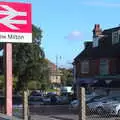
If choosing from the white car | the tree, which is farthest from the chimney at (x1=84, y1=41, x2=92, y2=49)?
the white car

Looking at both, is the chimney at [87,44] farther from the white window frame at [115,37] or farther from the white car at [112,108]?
the white car at [112,108]

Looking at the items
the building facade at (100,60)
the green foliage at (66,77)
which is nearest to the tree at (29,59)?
the building facade at (100,60)

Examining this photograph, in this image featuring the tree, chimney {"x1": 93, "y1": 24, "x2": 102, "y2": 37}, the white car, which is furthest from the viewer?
the tree

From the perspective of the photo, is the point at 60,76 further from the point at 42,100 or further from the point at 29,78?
the point at 42,100

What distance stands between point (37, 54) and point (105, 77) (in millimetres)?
17318

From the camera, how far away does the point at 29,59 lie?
77.6m

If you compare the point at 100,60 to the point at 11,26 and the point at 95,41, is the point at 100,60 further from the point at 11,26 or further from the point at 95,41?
the point at 11,26

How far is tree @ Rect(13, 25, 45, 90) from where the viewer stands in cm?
7600

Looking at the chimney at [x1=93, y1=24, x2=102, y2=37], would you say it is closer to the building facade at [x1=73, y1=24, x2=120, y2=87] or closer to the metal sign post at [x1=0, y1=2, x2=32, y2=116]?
the building facade at [x1=73, y1=24, x2=120, y2=87]

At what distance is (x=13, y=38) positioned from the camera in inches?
899

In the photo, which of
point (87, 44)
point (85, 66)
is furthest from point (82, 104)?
point (87, 44)

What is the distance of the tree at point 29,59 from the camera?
76000mm

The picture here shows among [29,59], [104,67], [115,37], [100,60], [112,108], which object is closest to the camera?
[112,108]

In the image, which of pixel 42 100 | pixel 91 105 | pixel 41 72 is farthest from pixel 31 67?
pixel 91 105
